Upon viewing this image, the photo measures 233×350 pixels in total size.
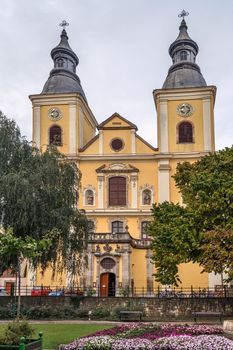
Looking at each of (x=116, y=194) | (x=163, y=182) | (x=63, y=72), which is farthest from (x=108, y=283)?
(x=63, y=72)

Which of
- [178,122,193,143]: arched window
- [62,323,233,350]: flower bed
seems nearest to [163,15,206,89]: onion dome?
[178,122,193,143]: arched window

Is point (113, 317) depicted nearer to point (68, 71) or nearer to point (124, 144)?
point (124, 144)

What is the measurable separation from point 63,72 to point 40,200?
2598cm

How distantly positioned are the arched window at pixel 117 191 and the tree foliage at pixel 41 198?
49.4 feet

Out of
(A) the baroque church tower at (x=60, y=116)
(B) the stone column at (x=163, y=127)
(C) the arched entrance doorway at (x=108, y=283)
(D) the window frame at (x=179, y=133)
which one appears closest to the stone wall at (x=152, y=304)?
(C) the arched entrance doorway at (x=108, y=283)

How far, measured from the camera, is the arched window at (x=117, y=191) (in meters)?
44.5

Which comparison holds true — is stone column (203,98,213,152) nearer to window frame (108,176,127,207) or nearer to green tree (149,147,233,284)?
window frame (108,176,127,207)

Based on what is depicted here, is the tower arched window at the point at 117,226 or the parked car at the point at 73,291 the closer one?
the parked car at the point at 73,291

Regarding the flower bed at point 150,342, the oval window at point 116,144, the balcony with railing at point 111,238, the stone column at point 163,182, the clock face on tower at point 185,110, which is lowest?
the flower bed at point 150,342

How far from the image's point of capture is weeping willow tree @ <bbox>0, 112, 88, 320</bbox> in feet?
86.8

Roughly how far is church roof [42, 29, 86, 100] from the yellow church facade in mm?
221

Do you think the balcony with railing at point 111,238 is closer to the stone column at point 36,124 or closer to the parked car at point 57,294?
the parked car at point 57,294

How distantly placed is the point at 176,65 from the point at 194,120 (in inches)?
255

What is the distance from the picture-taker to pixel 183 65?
161 ft
